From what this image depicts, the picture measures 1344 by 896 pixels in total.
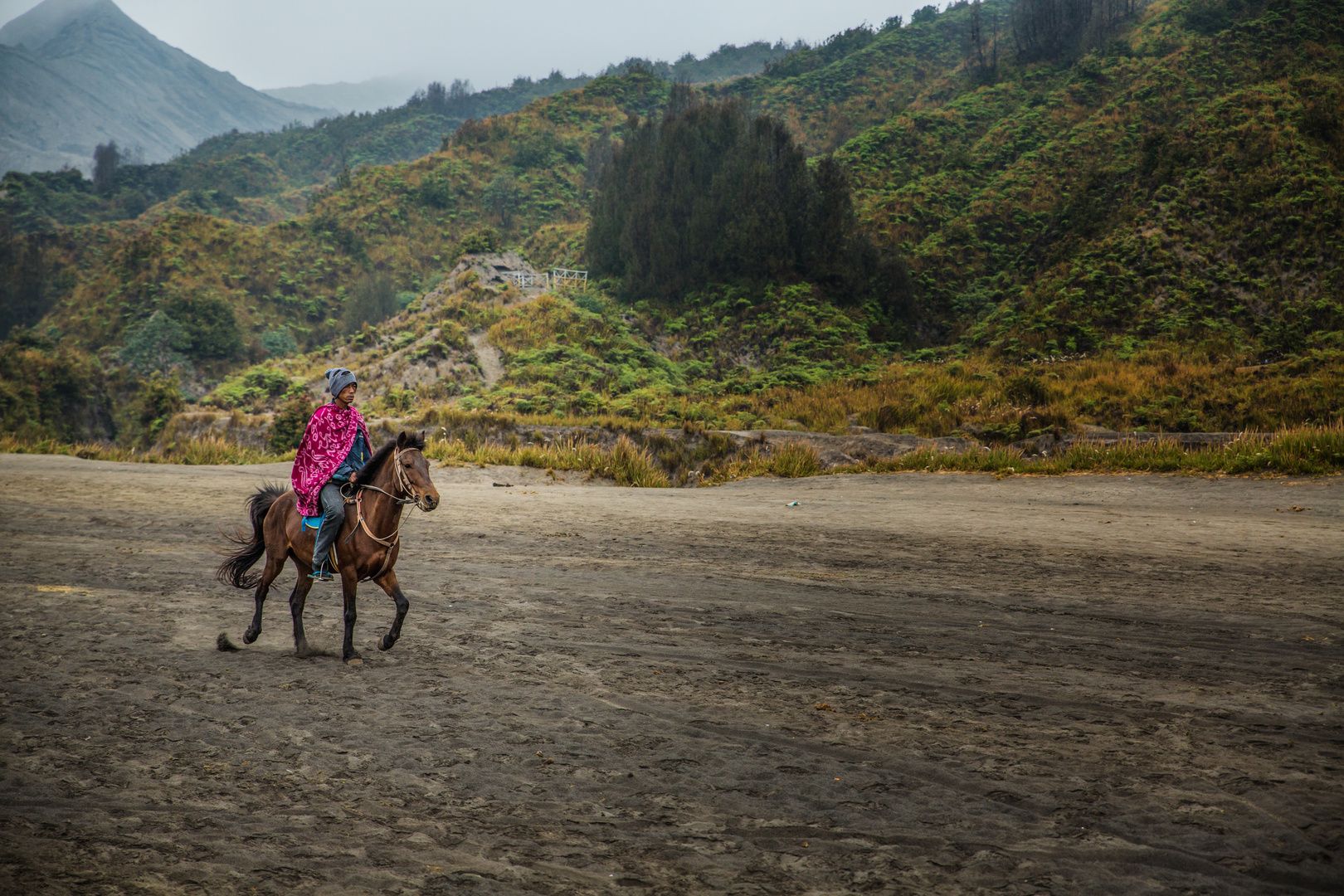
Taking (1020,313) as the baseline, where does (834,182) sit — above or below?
above

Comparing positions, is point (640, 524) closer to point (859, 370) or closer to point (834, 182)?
Result: point (859, 370)

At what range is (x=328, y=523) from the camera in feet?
20.2

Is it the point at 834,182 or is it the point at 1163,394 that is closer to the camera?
the point at 1163,394

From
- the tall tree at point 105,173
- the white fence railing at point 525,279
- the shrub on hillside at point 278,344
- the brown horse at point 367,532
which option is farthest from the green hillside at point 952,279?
the tall tree at point 105,173

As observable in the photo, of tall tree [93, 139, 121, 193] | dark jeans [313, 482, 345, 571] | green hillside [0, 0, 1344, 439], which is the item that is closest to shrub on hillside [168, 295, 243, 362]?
green hillside [0, 0, 1344, 439]

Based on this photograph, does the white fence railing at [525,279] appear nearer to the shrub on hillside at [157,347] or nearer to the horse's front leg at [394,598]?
the shrub on hillside at [157,347]

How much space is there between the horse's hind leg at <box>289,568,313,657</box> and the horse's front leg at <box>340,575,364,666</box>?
1.10 feet

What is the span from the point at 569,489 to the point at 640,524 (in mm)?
4605

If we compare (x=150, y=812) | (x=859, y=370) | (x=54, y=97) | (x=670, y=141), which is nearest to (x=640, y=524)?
(x=150, y=812)

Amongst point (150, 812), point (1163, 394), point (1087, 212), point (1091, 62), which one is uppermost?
point (1091, 62)

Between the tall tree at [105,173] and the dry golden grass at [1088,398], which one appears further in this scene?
the tall tree at [105,173]

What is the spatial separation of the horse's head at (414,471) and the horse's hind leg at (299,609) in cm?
125

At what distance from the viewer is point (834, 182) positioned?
45875mm

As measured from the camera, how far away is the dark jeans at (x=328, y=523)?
6.15 m
